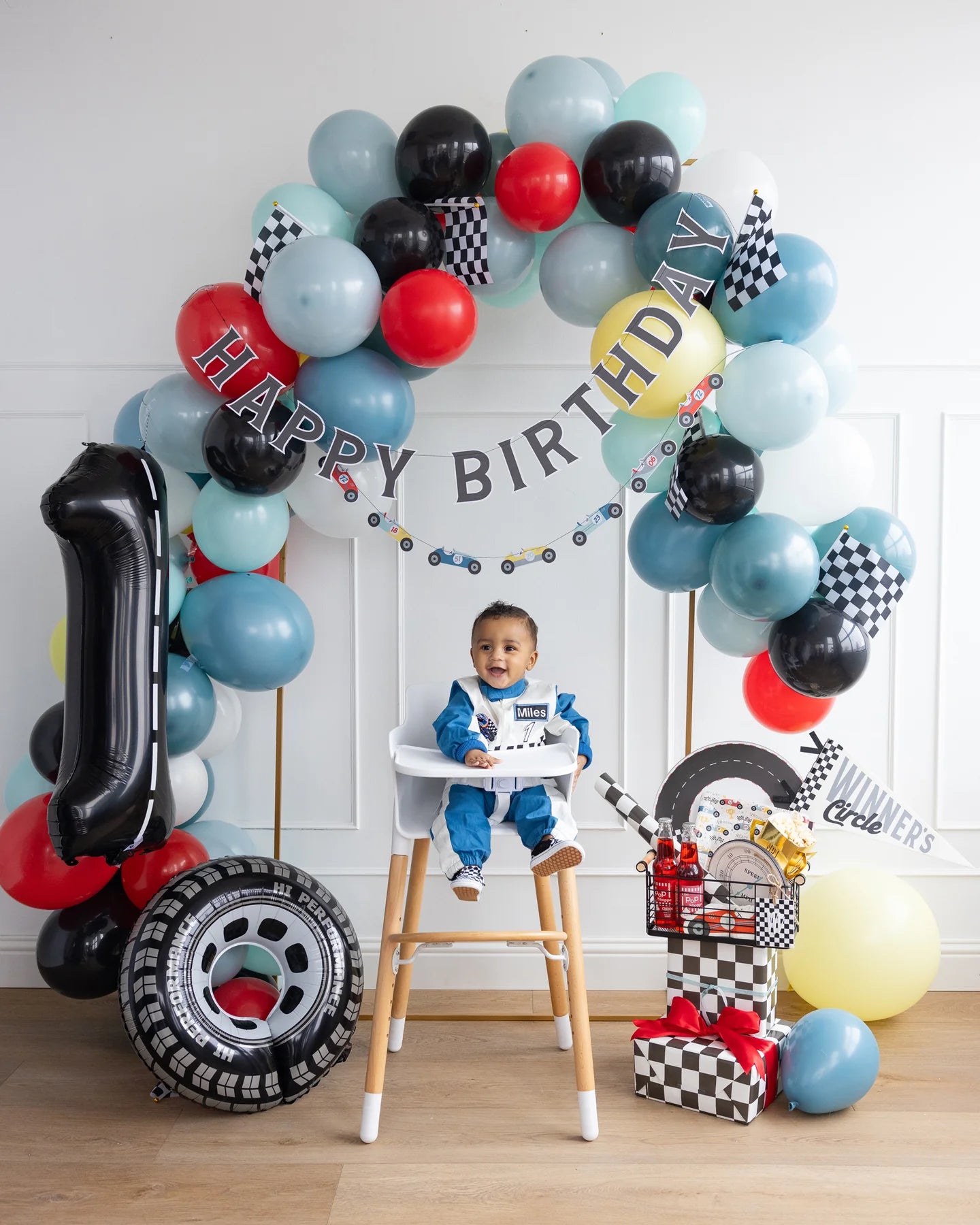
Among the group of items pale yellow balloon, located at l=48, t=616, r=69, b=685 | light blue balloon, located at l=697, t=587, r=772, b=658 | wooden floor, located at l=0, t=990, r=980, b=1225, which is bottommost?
wooden floor, located at l=0, t=990, r=980, b=1225

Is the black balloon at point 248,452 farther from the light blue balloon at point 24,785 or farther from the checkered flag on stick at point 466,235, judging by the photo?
the light blue balloon at point 24,785

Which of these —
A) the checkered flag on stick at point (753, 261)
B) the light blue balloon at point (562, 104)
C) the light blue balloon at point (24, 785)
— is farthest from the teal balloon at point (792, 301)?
the light blue balloon at point (24, 785)

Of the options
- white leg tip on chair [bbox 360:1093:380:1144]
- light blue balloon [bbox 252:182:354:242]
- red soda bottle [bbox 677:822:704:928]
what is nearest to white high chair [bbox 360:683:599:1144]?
white leg tip on chair [bbox 360:1093:380:1144]

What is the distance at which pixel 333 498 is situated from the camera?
2.16m

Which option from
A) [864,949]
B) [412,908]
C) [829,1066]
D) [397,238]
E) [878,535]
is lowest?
[829,1066]

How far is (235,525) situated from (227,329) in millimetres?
395

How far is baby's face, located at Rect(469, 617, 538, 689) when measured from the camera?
6.72 ft

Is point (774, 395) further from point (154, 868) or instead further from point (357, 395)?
point (154, 868)

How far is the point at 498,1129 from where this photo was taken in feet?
6.21

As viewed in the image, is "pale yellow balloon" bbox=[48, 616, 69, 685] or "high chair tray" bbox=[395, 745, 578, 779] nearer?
"high chair tray" bbox=[395, 745, 578, 779]

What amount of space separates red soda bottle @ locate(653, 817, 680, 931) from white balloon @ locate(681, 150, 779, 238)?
1217mm

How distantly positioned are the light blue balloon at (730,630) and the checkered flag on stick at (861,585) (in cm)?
15

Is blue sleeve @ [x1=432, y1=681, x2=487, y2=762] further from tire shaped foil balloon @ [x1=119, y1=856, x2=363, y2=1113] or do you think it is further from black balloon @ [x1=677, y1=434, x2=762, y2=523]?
black balloon @ [x1=677, y1=434, x2=762, y2=523]

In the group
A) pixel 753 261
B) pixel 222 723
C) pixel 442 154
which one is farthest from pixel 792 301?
pixel 222 723
